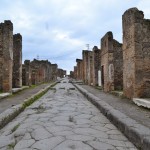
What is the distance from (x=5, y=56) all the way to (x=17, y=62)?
4060mm

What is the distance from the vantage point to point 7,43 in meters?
13.4

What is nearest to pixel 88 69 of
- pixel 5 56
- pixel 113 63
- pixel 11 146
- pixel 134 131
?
pixel 113 63

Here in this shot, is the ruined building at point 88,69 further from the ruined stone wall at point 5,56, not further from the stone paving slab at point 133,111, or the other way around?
the stone paving slab at point 133,111

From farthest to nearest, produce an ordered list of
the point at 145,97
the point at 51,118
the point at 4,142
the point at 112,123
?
the point at 145,97 → the point at 51,118 → the point at 112,123 → the point at 4,142

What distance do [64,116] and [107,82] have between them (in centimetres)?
892

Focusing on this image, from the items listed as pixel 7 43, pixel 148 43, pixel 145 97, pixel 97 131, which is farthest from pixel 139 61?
pixel 7 43

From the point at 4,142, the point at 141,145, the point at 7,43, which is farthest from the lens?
the point at 7,43

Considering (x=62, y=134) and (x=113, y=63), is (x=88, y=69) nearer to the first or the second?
(x=113, y=63)

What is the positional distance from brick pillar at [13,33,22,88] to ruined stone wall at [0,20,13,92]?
12.0 feet

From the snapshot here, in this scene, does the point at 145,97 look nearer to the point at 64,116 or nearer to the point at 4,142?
the point at 64,116

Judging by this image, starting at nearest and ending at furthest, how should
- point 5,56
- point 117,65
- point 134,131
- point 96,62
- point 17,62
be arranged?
point 134,131, point 5,56, point 117,65, point 17,62, point 96,62

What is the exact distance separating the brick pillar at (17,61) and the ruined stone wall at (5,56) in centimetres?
365

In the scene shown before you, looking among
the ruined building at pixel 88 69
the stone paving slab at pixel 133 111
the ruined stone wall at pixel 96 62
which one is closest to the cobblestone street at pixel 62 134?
the stone paving slab at pixel 133 111

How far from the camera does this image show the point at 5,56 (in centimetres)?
1331
